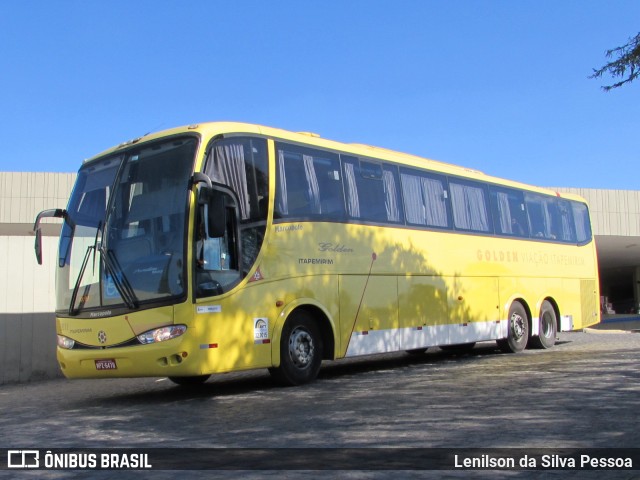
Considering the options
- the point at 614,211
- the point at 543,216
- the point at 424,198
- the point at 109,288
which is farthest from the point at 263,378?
the point at 614,211

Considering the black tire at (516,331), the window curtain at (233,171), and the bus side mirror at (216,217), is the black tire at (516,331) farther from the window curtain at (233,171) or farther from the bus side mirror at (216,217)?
the bus side mirror at (216,217)

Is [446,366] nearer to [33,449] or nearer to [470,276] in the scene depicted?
[470,276]

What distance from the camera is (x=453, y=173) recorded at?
1499 centimetres

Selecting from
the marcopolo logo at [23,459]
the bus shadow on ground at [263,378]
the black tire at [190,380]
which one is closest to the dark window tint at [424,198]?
the bus shadow on ground at [263,378]

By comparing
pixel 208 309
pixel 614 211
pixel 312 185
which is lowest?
pixel 208 309

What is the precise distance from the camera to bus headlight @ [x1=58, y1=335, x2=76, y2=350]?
986 cm

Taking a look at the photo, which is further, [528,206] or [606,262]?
[606,262]

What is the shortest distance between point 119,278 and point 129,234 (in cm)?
60

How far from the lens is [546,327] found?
17250 millimetres

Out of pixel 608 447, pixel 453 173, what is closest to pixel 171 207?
pixel 608 447

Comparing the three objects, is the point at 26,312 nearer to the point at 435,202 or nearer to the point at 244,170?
the point at 244,170

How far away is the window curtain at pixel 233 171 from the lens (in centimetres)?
975

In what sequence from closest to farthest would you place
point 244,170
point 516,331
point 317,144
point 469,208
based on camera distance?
point 244,170 → point 317,144 → point 469,208 → point 516,331

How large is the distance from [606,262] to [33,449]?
57.1 m
